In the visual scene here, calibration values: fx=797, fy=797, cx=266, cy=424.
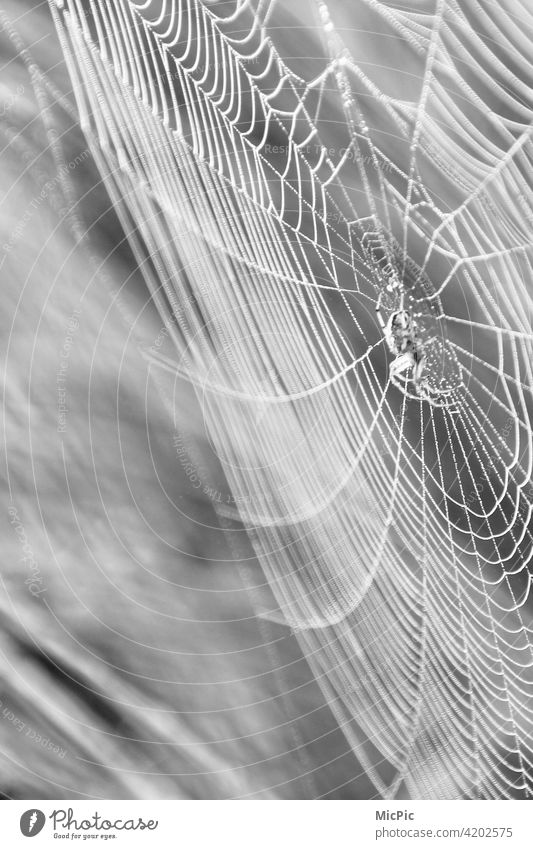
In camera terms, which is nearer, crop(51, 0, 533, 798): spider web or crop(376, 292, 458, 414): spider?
crop(51, 0, 533, 798): spider web

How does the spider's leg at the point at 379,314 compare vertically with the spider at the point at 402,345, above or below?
above

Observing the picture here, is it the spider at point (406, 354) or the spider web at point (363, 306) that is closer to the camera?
the spider web at point (363, 306)

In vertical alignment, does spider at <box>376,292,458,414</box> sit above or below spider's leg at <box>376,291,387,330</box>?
below

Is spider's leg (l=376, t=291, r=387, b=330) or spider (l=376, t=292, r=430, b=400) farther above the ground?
spider's leg (l=376, t=291, r=387, b=330)

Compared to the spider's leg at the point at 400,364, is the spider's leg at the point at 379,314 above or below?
above

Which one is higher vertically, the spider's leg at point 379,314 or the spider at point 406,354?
the spider's leg at point 379,314

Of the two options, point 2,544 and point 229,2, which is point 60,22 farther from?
point 2,544

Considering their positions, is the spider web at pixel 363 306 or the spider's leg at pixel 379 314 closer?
the spider web at pixel 363 306

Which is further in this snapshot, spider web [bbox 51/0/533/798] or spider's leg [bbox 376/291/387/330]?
spider's leg [bbox 376/291/387/330]
